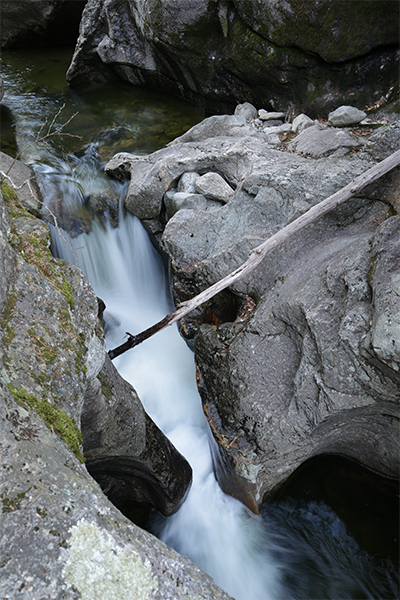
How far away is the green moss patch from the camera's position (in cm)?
243

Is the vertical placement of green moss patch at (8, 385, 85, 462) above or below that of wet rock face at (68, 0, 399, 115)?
below

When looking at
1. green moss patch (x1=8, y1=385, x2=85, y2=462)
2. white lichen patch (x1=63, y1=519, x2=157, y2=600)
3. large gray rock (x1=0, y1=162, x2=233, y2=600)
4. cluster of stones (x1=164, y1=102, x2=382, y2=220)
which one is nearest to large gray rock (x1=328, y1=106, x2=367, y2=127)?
cluster of stones (x1=164, y1=102, x2=382, y2=220)

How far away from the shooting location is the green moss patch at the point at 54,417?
7.96 ft

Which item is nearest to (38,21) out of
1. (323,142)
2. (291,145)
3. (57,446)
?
(291,145)

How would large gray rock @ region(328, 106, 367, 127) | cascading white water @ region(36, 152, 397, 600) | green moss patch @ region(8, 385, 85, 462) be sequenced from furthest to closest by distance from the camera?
large gray rock @ region(328, 106, 367, 127) → cascading white water @ region(36, 152, 397, 600) → green moss patch @ region(8, 385, 85, 462)

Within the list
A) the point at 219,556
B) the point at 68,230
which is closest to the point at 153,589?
the point at 219,556

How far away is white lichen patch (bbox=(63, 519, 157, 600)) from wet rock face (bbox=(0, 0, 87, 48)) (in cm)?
1782

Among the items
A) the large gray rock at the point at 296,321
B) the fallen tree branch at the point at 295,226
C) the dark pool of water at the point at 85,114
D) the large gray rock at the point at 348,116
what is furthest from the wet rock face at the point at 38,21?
the fallen tree branch at the point at 295,226

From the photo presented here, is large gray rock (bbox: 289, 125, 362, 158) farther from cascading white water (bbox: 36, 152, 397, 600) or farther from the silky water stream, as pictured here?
cascading white water (bbox: 36, 152, 397, 600)

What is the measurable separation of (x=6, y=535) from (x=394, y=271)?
3.78m

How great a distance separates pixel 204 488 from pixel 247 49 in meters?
9.40

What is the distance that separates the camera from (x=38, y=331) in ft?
9.43

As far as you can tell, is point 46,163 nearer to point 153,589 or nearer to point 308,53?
point 308,53

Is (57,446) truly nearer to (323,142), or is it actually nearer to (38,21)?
(323,142)
